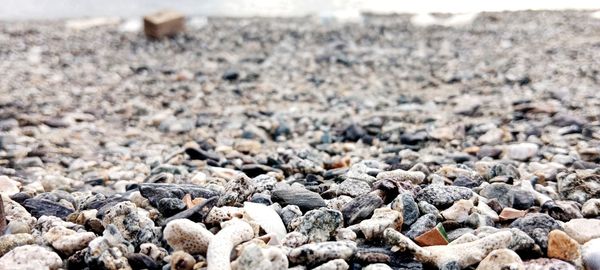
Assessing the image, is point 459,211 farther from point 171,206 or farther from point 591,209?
point 171,206

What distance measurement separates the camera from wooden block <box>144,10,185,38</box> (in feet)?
24.2

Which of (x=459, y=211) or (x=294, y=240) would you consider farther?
(x=459, y=211)

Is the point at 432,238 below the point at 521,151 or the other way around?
the other way around

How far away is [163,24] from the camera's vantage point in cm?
740

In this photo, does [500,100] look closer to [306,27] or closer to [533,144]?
[533,144]

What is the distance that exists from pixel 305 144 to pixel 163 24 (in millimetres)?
4211

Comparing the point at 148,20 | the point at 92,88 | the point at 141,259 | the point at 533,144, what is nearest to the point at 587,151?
the point at 533,144

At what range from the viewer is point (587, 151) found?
3.04 metres

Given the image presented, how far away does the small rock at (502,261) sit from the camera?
153cm

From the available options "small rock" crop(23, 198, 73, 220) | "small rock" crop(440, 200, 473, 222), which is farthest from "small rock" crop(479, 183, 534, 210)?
"small rock" crop(23, 198, 73, 220)

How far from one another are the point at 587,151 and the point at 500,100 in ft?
5.49

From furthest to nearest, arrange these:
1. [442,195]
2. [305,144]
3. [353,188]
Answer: [305,144]
[353,188]
[442,195]

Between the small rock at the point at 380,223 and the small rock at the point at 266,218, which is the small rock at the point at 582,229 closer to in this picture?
the small rock at the point at 380,223

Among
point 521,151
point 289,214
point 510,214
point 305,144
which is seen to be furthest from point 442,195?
point 305,144
